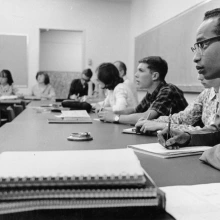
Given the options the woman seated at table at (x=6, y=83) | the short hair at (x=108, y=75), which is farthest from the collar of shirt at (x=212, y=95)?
the woman seated at table at (x=6, y=83)

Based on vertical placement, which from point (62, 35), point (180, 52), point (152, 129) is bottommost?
point (152, 129)

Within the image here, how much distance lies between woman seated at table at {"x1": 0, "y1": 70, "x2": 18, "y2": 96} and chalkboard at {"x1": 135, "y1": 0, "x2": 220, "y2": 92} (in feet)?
9.54

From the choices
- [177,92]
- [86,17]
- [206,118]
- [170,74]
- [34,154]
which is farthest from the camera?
[86,17]

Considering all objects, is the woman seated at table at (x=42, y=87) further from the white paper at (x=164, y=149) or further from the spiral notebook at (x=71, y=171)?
the spiral notebook at (x=71, y=171)

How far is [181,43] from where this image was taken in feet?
15.1

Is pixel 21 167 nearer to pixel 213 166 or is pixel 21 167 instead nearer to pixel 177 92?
pixel 213 166

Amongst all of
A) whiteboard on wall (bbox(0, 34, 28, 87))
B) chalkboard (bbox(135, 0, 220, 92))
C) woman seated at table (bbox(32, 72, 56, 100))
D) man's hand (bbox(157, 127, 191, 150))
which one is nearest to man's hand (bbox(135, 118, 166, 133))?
man's hand (bbox(157, 127, 191, 150))

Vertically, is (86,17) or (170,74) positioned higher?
(86,17)

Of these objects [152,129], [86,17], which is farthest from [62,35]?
[152,129]

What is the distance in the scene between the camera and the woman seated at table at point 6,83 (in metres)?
6.50

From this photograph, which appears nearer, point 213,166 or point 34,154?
point 34,154

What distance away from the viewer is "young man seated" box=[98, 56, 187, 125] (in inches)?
85.4

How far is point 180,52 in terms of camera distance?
465 cm

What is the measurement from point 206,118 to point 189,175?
3.91 feet
